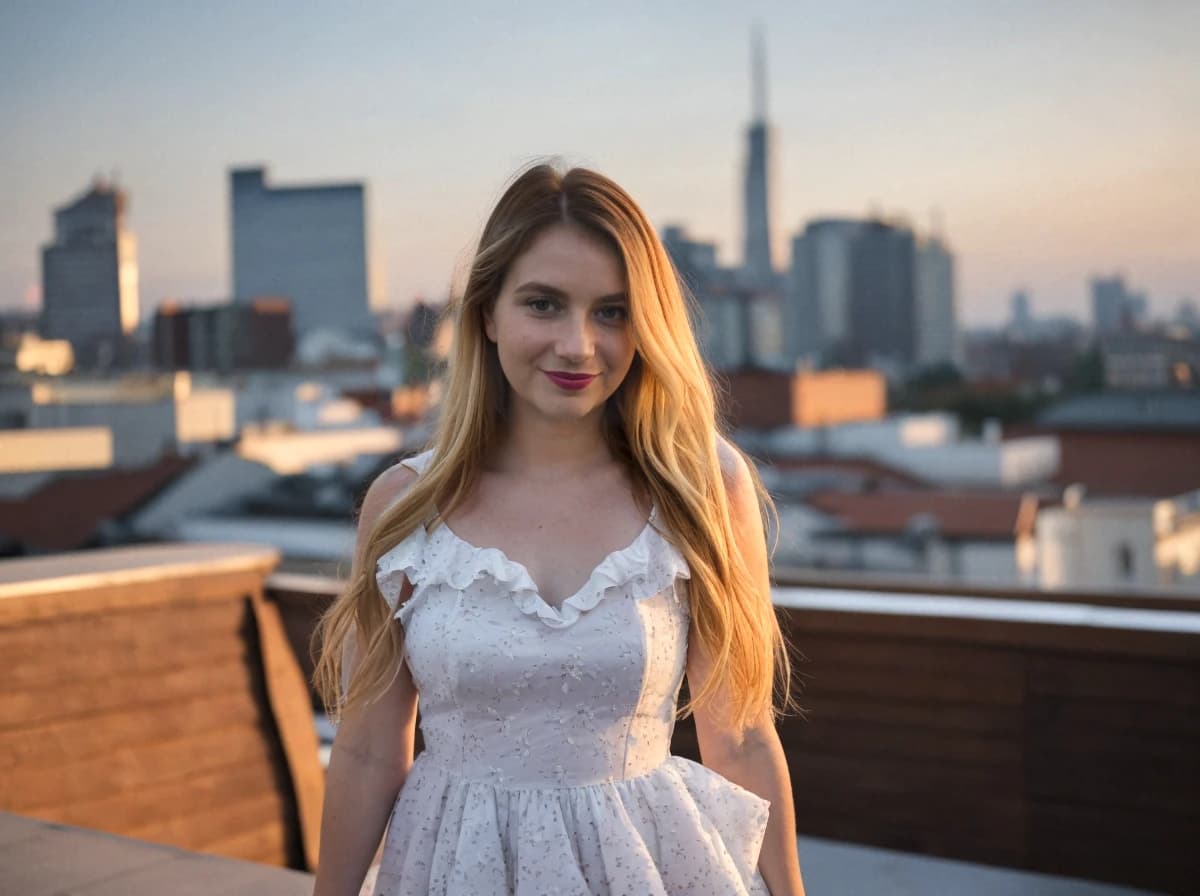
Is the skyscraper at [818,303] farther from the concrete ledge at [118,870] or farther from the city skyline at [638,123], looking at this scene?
the concrete ledge at [118,870]

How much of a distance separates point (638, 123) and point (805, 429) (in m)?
6.61

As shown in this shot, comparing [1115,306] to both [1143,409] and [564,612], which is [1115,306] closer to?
[1143,409]

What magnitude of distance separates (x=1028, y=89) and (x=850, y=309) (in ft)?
16.1

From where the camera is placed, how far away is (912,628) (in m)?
2.59

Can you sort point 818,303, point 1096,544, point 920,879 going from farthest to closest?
point 818,303 → point 1096,544 → point 920,879

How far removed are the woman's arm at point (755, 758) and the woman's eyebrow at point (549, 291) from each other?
0.81 ft

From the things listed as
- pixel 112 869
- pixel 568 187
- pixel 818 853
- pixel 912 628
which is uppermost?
pixel 568 187

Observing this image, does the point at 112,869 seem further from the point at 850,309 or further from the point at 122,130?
the point at 850,309

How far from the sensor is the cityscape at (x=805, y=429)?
2.44 meters

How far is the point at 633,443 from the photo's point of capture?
1361mm

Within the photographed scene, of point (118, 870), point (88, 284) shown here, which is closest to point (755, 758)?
point (118, 870)

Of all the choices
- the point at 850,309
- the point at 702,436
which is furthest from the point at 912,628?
the point at 850,309

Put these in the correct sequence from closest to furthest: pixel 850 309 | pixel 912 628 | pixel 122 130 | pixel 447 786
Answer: pixel 447 786
pixel 912 628
pixel 122 130
pixel 850 309

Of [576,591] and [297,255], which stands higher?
[297,255]
